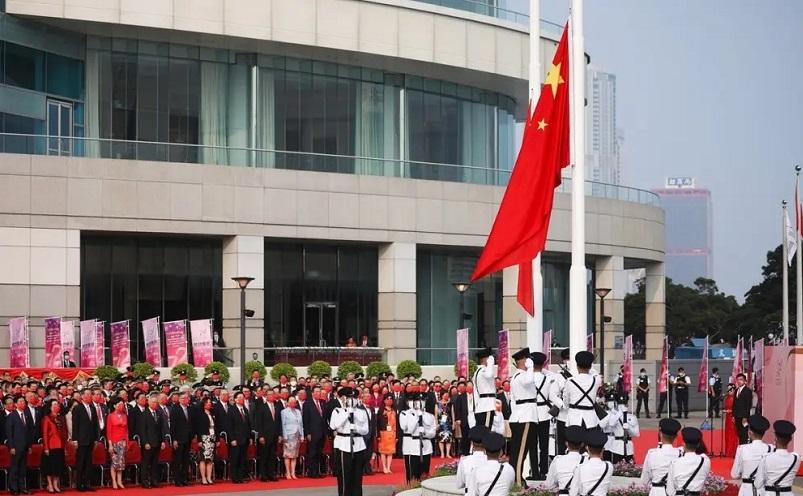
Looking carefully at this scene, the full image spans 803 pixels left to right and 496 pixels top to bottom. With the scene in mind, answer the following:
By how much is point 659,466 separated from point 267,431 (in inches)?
573

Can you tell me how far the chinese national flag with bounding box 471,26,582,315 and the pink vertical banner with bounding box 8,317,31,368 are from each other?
2225 centimetres

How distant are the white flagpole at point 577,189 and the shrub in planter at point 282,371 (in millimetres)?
21539

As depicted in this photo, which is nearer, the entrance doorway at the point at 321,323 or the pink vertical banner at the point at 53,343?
the pink vertical banner at the point at 53,343

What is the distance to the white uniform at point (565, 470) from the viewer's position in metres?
15.1

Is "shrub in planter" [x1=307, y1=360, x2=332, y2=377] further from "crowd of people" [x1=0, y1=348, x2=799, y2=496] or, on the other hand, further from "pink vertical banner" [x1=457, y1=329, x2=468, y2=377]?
"crowd of people" [x1=0, y1=348, x2=799, y2=496]

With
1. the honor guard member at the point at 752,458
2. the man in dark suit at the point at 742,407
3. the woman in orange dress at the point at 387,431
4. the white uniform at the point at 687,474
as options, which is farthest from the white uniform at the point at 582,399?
the man in dark suit at the point at 742,407

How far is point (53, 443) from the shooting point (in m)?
26.5

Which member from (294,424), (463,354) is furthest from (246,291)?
(294,424)

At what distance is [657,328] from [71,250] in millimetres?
26519

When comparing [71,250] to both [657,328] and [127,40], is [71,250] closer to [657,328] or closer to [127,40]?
[127,40]

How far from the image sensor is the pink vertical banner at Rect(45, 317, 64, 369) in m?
40.9

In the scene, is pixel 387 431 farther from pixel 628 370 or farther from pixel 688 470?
pixel 688 470

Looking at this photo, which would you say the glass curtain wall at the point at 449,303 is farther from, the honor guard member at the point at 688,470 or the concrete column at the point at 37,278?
the honor guard member at the point at 688,470

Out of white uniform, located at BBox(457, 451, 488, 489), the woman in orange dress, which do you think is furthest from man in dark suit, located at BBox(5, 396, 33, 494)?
white uniform, located at BBox(457, 451, 488, 489)
